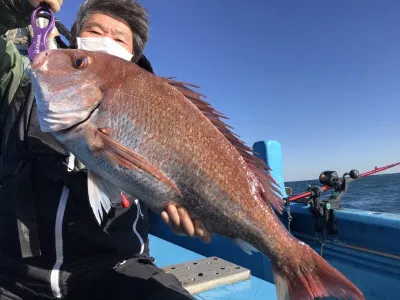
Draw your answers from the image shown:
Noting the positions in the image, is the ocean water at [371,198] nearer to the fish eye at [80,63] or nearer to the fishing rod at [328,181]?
the fishing rod at [328,181]

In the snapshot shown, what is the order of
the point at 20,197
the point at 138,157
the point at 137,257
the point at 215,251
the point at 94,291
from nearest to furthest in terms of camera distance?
the point at 138,157
the point at 20,197
the point at 94,291
the point at 137,257
the point at 215,251

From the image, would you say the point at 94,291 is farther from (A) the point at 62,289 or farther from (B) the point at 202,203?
(B) the point at 202,203

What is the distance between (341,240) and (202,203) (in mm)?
2711

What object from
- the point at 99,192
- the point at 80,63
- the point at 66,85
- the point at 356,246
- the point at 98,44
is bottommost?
the point at 356,246

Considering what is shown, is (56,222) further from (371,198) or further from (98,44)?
(371,198)

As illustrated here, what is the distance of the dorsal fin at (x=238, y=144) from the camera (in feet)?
5.99

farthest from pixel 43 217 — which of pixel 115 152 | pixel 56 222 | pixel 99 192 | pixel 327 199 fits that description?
pixel 327 199

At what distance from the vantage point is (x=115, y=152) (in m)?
1.51

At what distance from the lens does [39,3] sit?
1869mm

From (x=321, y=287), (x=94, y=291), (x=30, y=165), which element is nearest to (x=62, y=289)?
(x=94, y=291)

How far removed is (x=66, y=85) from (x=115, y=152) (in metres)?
0.42

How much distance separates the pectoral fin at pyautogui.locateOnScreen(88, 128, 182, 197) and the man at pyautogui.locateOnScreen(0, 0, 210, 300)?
0.28 m

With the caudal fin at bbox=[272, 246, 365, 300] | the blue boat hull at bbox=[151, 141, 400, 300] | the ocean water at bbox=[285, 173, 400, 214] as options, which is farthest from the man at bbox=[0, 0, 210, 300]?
the ocean water at bbox=[285, 173, 400, 214]

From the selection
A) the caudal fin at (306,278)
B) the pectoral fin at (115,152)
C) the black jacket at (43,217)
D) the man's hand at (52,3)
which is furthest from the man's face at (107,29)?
the caudal fin at (306,278)
